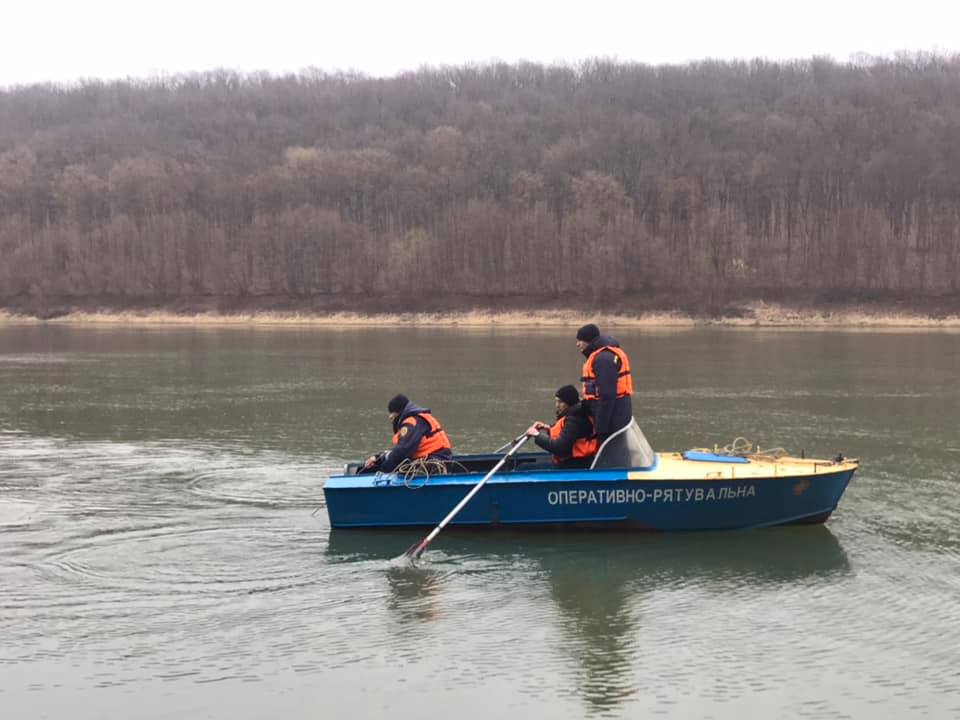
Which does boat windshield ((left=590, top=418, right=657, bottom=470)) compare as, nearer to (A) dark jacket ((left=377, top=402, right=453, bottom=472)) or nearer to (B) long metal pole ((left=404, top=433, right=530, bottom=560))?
(B) long metal pole ((left=404, top=433, right=530, bottom=560))

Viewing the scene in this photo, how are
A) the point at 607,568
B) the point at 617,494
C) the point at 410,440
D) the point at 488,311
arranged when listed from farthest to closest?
the point at 488,311
the point at 410,440
the point at 617,494
the point at 607,568

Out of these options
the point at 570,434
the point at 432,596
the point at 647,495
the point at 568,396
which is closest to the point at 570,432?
the point at 570,434

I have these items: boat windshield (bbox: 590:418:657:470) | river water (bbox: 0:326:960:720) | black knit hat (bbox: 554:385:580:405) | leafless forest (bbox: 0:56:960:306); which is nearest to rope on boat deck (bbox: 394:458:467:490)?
river water (bbox: 0:326:960:720)

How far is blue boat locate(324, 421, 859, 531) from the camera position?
12.7 meters

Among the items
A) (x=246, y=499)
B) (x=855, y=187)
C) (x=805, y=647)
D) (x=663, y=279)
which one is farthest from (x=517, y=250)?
(x=805, y=647)

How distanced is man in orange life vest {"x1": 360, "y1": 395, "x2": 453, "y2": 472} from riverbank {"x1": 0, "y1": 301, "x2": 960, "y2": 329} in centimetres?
6081

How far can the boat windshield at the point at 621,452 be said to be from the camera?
12.8 metres

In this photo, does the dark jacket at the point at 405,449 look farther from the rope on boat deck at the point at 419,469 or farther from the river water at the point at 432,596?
the river water at the point at 432,596

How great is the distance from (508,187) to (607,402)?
106 meters

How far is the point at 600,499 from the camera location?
1276 cm

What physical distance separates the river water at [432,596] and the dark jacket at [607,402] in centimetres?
140

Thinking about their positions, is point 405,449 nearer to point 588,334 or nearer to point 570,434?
point 570,434

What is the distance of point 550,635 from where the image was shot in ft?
33.0

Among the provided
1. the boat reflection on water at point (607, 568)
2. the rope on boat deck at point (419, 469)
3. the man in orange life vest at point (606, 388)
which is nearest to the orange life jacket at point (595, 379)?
the man in orange life vest at point (606, 388)
